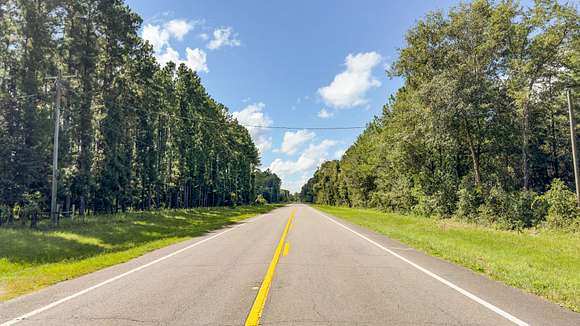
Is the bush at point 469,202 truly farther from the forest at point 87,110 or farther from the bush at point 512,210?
the forest at point 87,110

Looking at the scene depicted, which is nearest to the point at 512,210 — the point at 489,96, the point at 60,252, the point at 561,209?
the point at 561,209

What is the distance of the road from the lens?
16.6 feet

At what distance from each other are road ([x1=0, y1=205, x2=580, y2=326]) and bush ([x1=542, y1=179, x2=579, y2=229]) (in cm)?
1485

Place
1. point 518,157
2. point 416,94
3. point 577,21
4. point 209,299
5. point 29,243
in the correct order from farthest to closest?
point 518,157 → point 416,94 → point 577,21 → point 29,243 → point 209,299

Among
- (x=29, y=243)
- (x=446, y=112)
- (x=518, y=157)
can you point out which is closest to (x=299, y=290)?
(x=29, y=243)

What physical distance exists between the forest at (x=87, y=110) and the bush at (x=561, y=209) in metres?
28.8

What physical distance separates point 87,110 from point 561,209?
3194 centimetres

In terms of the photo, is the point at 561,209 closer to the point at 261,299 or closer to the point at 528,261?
the point at 528,261

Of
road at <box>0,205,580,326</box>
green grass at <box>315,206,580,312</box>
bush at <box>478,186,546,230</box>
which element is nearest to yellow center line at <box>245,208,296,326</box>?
road at <box>0,205,580,326</box>

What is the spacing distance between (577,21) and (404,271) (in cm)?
2539

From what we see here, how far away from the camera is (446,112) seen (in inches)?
1033

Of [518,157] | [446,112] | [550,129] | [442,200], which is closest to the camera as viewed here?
[446,112]

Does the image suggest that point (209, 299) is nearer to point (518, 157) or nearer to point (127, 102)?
point (127, 102)

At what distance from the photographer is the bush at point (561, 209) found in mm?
19703
